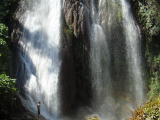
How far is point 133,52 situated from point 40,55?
7.45 m

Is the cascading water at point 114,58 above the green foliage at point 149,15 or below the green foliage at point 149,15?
below

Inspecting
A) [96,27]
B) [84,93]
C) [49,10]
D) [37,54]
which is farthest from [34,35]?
[84,93]

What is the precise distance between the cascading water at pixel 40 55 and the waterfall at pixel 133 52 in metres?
5.71

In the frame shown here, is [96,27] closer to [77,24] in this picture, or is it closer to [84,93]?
[77,24]

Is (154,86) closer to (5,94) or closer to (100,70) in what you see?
(100,70)

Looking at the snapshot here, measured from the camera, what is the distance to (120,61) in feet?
42.2

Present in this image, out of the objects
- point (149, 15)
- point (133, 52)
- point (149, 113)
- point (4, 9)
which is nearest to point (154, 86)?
point (133, 52)

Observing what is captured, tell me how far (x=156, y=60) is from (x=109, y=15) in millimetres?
5400

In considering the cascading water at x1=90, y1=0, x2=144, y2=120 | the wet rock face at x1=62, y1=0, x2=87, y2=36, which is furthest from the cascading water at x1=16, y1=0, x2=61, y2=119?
the cascading water at x1=90, y1=0, x2=144, y2=120

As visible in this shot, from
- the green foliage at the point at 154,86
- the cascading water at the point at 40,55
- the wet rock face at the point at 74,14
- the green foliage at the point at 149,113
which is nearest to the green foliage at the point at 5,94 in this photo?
the cascading water at the point at 40,55

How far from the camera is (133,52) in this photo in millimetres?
13078

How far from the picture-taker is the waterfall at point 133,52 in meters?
12.7

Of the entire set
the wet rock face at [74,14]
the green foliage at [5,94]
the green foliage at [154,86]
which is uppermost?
the wet rock face at [74,14]

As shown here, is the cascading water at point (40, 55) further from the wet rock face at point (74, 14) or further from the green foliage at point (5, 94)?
the green foliage at point (5, 94)
